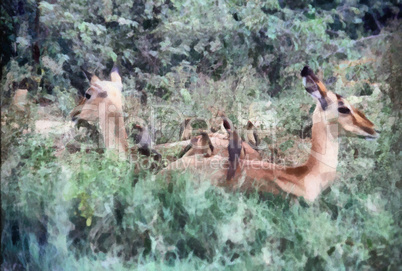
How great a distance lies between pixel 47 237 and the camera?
241 cm

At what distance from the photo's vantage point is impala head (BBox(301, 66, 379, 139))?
2.40 meters

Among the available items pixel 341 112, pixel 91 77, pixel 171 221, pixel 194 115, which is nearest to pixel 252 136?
pixel 194 115

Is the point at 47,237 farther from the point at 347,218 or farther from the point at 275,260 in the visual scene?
the point at 347,218

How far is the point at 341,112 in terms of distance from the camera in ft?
7.90

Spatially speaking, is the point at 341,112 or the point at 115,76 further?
the point at 115,76

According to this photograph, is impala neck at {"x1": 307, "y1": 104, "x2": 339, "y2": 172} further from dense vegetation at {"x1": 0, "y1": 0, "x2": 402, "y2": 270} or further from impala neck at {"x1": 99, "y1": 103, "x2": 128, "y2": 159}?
impala neck at {"x1": 99, "y1": 103, "x2": 128, "y2": 159}

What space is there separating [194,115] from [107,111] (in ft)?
1.52

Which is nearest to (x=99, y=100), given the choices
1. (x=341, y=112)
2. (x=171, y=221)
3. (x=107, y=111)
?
(x=107, y=111)

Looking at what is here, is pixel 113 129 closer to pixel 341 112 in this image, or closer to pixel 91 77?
pixel 91 77

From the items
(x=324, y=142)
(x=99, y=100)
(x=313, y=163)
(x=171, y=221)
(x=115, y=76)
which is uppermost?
(x=115, y=76)

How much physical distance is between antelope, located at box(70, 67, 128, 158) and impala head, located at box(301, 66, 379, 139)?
3.32 ft

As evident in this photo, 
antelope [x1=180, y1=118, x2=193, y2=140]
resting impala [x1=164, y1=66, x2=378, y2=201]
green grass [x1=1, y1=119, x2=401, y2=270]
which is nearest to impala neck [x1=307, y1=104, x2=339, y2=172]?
resting impala [x1=164, y1=66, x2=378, y2=201]

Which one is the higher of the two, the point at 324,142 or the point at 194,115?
the point at 194,115

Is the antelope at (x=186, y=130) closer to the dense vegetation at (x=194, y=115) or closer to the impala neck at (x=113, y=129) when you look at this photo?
the dense vegetation at (x=194, y=115)
